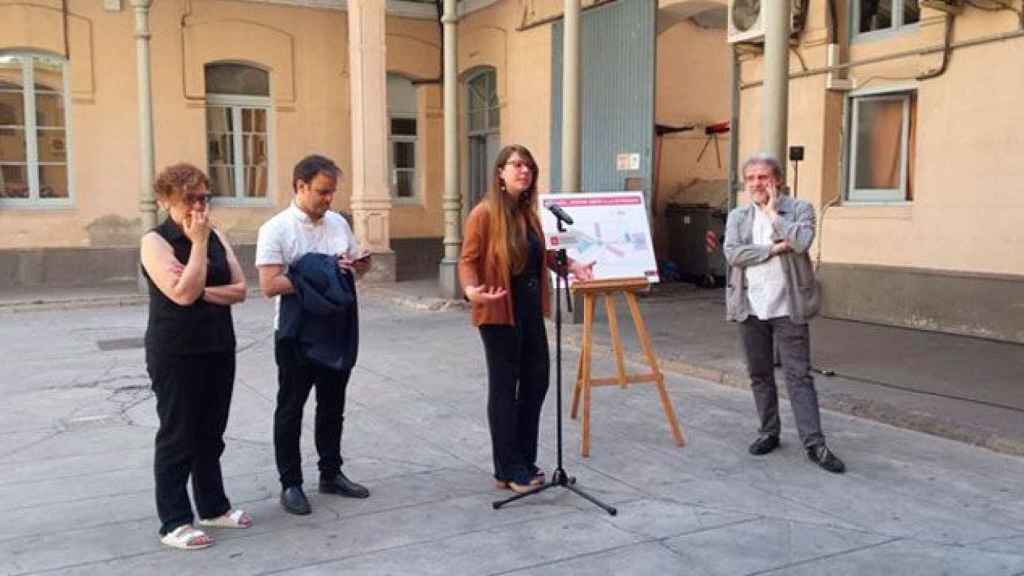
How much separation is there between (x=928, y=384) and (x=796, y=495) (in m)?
2.88

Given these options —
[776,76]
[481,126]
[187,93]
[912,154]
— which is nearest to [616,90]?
[912,154]

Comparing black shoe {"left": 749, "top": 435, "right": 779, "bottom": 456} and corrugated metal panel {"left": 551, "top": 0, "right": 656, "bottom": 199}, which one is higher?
corrugated metal panel {"left": 551, "top": 0, "right": 656, "bottom": 199}

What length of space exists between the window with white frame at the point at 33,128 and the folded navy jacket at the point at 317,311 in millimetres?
13096

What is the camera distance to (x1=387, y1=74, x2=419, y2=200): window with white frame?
59.9 ft

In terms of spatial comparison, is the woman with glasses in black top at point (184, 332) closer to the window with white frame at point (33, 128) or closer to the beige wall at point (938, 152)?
the beige wall at point (938, 152)

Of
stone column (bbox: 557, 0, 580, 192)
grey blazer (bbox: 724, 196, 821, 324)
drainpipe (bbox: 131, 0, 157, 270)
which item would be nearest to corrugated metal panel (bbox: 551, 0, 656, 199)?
stone column (bbox: 557, 0, 580, 192)

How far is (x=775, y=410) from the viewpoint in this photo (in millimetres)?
5613

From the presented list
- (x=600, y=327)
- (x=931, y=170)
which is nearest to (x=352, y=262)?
(x=600, y=327)

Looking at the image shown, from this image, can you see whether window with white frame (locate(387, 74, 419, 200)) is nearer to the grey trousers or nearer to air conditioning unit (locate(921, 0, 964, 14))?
air conditioning unit (locate(921, 0, 964, 14))

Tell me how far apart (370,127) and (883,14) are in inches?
323

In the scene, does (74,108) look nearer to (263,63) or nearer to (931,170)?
(263,63)

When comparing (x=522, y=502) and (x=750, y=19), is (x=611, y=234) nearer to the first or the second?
(x=522, y=502)

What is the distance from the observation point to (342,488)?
16.0 feet

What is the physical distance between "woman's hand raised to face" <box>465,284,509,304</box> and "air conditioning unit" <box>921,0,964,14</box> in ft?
21.8
